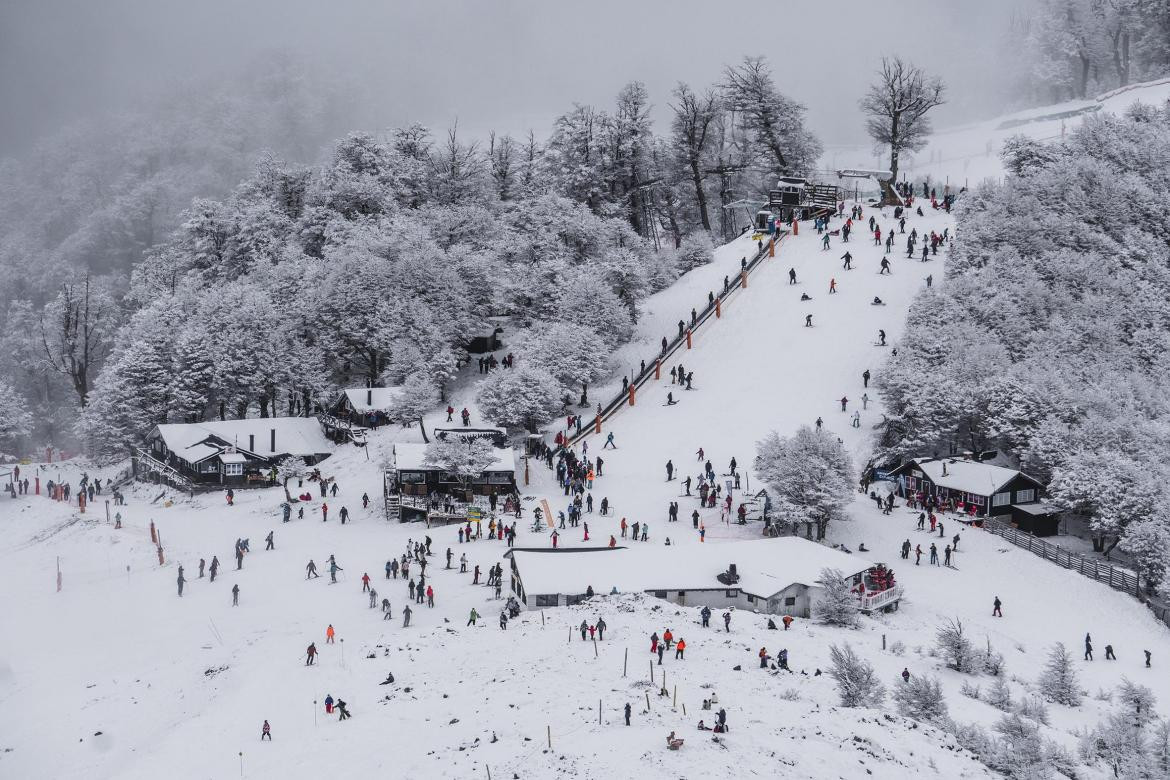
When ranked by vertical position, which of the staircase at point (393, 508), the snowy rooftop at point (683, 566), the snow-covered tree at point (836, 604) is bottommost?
the snow-covered tree at point (836, 604)

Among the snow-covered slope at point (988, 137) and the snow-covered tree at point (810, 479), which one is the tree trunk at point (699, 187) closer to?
the snow-covered slope at point (988, 137)

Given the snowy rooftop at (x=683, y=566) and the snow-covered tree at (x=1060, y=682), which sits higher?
the snowy rooftop at (x=683, y=566)

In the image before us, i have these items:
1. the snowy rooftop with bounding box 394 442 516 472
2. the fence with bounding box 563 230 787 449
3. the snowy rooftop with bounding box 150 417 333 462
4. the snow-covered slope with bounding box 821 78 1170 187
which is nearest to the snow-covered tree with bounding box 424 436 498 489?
the snowy rooftop with bounding box 394 442 516 472

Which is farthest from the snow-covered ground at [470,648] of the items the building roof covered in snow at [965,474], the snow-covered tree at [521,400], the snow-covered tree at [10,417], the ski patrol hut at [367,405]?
the snow-covered tree at [10,417]

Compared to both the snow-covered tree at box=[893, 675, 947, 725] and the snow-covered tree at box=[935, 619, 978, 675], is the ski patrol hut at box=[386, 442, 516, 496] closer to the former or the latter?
the snow-covered tree at box=[935, 619, 978, 675]

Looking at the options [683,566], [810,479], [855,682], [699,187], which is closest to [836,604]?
[683,566]

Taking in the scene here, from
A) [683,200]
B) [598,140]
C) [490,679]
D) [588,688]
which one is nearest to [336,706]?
[490,679]

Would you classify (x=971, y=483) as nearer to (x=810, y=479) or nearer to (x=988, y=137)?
(x=810, y=479)
